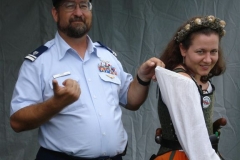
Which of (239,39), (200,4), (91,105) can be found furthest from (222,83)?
(91,105)

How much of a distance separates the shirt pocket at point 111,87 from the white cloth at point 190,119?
0.53m

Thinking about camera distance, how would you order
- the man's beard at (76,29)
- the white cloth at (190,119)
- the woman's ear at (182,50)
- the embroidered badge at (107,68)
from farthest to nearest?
the embroidered badge at (107,68)
the man's beard at (76,29)
the woman's ear at (182,50)
the white cloth at (190,119)

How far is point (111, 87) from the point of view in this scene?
9.09 ft

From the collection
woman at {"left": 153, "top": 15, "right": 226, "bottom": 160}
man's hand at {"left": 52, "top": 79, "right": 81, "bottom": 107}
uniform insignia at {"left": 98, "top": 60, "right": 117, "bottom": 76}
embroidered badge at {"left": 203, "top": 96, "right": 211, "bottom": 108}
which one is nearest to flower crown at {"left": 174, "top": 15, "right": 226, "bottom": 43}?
woman at {"left": 153, "top": 15, "right": 226, "bottom": 160}

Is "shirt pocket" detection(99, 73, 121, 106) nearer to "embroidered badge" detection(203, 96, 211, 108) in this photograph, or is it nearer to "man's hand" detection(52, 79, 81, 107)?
"man's hand" detection(52, 79, 81, 107)

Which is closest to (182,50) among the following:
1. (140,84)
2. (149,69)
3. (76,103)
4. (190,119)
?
(149,69)

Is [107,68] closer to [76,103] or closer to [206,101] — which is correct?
[76,103]

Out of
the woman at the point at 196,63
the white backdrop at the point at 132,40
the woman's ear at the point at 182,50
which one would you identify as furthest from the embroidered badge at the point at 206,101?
the white backdrop at the point at 132,40

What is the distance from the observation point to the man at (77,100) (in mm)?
2553

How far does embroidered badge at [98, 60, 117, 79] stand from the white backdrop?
1.08m

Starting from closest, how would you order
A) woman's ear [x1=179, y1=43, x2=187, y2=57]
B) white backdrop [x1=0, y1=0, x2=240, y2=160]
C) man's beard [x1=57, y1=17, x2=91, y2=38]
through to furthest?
woman's ear [x1=179, y1=43, x2=187, y2=57]
man's beard [x1=57, y1=17, x2=91, y2=38]
white backdrop [x1=0, y1=0, x2=240, y2=160]

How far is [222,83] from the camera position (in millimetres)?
3891

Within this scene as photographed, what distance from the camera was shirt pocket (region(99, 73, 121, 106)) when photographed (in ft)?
8.96

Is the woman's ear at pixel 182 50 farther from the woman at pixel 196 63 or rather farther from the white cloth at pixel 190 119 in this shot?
the white cloth at pixel 190 119
